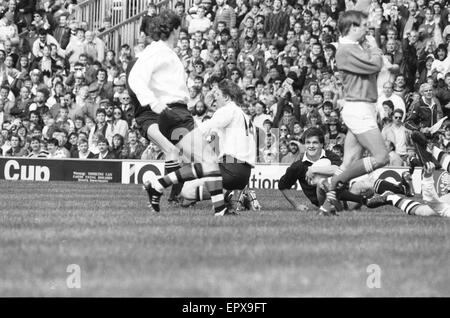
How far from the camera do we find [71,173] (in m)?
24.3

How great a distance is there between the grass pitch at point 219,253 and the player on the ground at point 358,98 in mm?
510

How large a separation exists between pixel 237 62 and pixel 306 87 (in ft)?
10.0

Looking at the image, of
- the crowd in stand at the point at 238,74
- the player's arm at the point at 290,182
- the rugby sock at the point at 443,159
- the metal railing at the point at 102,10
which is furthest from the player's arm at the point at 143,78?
the metal railing at the point at 102,10

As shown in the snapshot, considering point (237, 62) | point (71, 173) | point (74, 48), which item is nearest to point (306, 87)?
point (237, 62)

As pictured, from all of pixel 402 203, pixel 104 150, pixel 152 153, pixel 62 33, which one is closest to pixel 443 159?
pixel 402 203

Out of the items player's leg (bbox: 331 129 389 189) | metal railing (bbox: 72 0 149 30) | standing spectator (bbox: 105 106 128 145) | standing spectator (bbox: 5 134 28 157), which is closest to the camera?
player's leg (bbox: 331 129 389 189)

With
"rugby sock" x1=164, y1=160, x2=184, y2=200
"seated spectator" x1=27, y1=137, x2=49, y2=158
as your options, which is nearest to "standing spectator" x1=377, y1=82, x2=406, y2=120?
"rugby sock" x1=164, y1=160, x2=184, y2=200

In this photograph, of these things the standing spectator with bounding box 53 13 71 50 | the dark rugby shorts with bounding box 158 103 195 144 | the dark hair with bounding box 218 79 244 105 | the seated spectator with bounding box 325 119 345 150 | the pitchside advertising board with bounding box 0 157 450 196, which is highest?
the standing spectator with bounding box 53 13 71 50

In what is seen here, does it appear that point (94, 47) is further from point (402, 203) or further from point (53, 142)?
point (402, 203)

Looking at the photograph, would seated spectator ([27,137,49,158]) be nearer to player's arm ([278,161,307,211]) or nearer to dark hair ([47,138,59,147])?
dark hair ([47,138,59,147])

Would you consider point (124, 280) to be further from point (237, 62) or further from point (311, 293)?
point (237, 62)

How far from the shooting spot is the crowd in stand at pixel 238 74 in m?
21.5

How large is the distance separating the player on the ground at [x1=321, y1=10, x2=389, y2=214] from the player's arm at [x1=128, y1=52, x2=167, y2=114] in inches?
79.8

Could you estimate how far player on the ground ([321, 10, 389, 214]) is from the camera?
38.7ft
